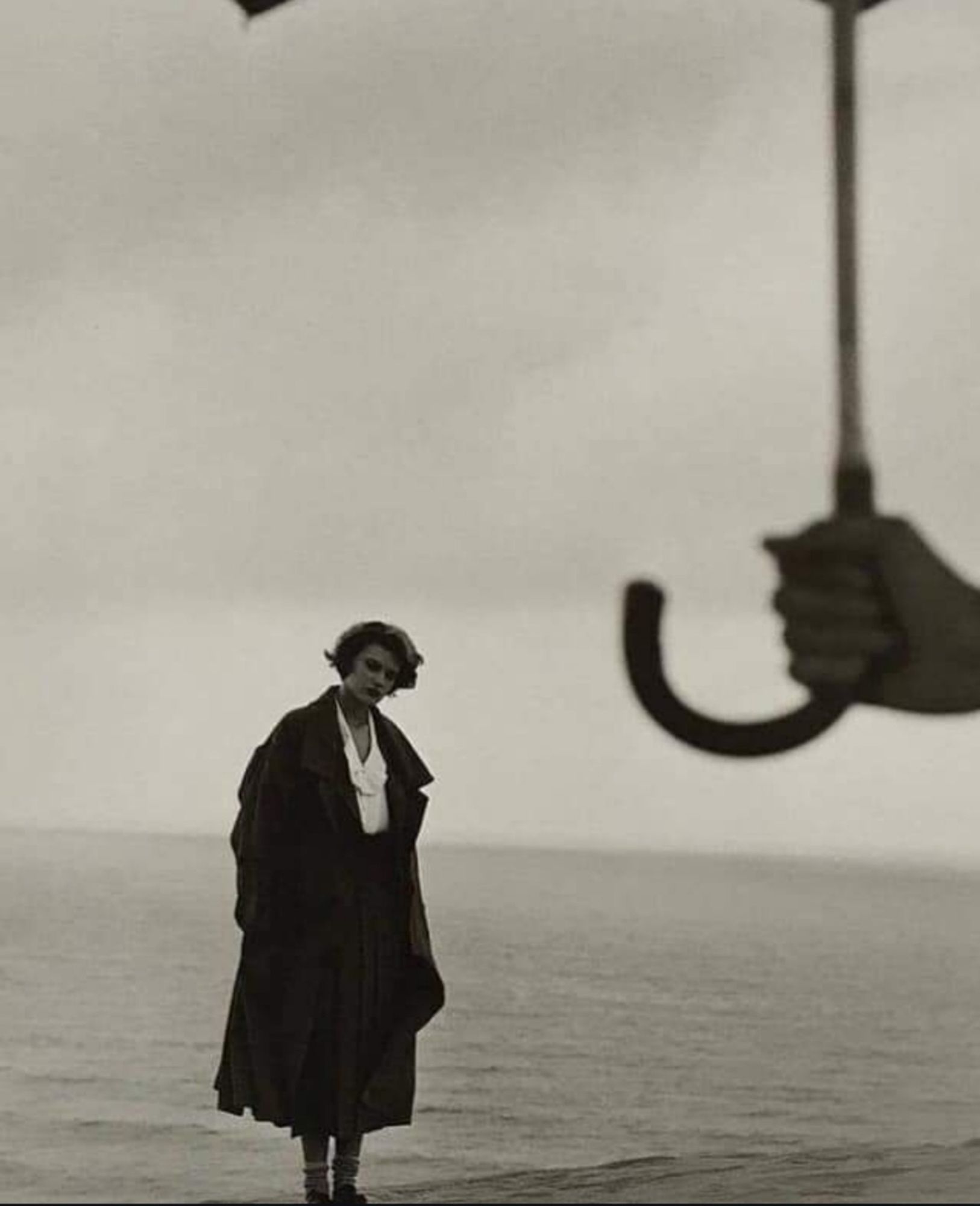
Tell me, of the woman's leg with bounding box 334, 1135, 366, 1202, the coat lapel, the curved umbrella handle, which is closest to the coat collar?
the coat lapel

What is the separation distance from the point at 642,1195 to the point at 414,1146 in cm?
2419

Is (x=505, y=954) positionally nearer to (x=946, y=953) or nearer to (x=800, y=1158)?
(x=946, y=953)

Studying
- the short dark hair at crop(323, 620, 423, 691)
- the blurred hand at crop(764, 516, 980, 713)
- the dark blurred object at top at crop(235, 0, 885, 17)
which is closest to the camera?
the blurred hand at crop(764, 516, 980, 713)

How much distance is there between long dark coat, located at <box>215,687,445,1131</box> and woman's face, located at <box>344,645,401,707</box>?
0.38ft

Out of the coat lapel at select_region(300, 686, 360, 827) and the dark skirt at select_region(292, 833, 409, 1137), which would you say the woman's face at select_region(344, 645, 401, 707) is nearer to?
the coat lapel at select_region(300, 686, 360, 827)

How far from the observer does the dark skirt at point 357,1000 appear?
520 centimetres

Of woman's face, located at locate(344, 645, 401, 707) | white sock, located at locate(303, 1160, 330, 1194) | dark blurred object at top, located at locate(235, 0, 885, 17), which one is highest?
dark blurred object at top, located at locate(235, 0, 885, 17)

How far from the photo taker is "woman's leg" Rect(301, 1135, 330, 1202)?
5.12 m

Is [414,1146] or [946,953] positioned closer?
[414,1146]

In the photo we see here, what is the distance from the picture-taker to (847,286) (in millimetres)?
2328

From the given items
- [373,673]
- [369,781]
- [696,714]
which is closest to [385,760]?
[369,781]

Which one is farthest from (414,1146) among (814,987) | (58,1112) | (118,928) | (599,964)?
(118,928)

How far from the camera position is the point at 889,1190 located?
464 centimetres

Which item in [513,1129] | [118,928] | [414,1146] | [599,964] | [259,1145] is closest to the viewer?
[259,1145]
